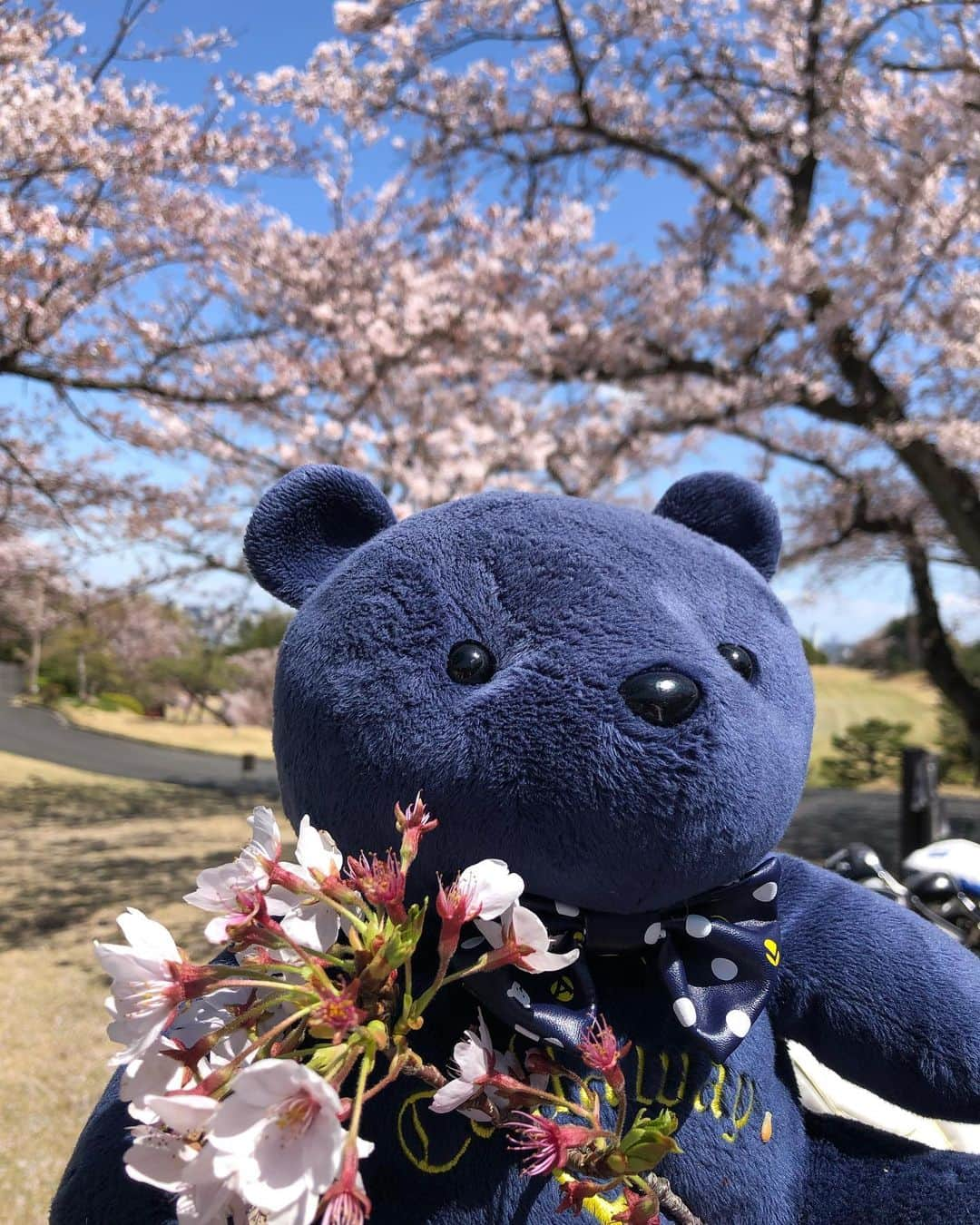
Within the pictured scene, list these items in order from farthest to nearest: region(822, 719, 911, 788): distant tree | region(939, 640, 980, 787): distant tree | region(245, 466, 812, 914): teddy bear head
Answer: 1. region(822, 719, 911, 788): distant tree
2. region(939, 640, 980, 787): distant tree
3. region(245, 466, 812, 914): teddy bear head

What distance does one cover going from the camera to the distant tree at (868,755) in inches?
593

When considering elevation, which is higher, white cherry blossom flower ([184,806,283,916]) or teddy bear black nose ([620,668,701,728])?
teddy bear black nose ([620,668,701,728])

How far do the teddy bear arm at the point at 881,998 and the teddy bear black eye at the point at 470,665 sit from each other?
0.52 meters

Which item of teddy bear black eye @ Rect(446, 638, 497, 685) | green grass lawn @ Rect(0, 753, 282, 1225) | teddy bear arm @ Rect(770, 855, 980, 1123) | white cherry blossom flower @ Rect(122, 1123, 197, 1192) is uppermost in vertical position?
teddy bear black eye @ Rect(446, 638, 497, 685)

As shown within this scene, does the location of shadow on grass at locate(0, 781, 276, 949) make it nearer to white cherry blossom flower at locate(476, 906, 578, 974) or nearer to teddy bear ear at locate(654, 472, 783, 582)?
teddy bear ear at locate(654, 472, 783, 582)

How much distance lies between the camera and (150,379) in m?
5.08

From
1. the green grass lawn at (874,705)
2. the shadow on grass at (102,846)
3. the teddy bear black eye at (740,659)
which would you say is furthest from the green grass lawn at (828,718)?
the teddy bear black eye at (740,659)

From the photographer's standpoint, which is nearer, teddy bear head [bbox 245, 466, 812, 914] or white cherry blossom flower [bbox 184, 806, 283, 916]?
white cherry blossom flower [bbox 184, 806, 283, 916]

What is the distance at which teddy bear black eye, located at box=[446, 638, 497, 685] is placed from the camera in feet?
3.24

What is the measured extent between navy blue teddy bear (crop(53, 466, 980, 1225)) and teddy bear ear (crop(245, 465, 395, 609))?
0.35 feet

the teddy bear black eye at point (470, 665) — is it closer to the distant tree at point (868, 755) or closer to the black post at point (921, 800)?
the black post at point (921, 800)

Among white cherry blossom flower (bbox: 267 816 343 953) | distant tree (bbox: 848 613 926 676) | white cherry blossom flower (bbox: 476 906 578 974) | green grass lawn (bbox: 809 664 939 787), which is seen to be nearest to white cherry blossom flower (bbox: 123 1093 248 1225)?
white cherry blossom flower (bbox: 267 816 343 953)

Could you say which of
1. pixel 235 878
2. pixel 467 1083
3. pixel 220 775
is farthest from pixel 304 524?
pixel 220 775

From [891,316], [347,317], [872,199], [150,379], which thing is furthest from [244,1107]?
[872,199]
